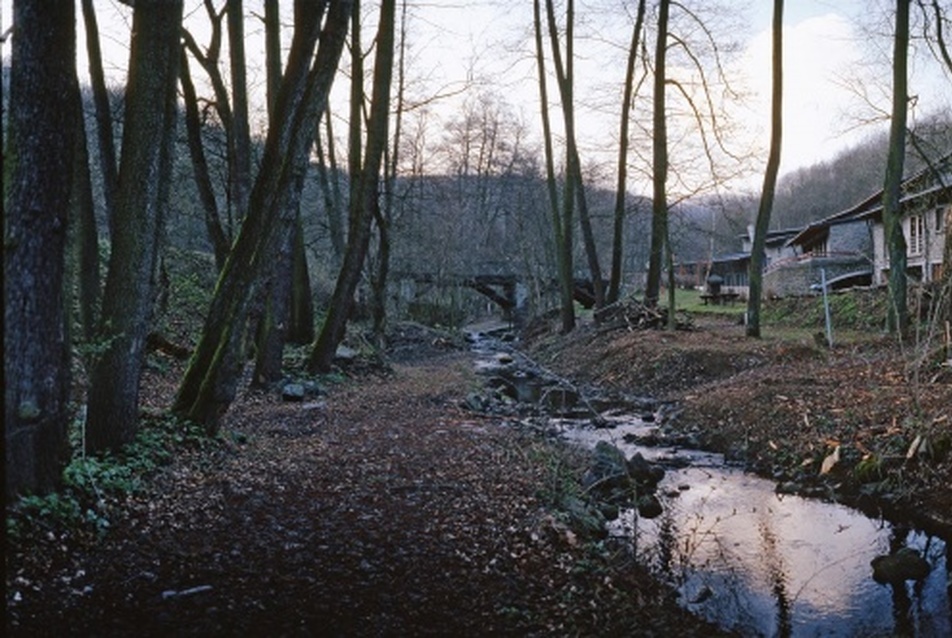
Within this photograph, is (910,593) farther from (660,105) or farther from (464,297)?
(464,297)

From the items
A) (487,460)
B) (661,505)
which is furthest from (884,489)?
(487,460)

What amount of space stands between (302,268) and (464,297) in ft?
77.1

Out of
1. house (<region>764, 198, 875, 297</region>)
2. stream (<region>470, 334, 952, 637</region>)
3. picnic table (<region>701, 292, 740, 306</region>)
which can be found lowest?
stream (<region>470, 334, 952, 637</region>)

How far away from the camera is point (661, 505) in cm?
733

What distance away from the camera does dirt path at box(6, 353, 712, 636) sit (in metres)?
4.05

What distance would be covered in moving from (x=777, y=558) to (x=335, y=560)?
146 inches

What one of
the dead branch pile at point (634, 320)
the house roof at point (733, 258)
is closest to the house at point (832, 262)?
the house roof at point (733, 258)

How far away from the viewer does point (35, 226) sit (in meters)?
4.23

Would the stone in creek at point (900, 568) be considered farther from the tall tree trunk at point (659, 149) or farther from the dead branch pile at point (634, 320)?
the dead branch pile at point (634, 320)

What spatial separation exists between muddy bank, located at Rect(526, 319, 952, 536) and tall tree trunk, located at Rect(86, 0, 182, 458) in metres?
7.04

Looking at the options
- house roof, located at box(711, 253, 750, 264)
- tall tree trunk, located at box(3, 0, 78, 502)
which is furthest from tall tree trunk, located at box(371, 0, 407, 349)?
house roof, located at box(711, 253, 750, 264)

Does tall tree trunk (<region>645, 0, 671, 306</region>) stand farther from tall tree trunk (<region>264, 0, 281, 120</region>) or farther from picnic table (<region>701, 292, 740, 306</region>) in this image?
picnic table (<region>701, 292, 740, 306</region>)

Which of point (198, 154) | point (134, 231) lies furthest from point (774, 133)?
point (134, 231)

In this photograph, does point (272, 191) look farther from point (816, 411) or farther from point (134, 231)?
point (816, 411)
